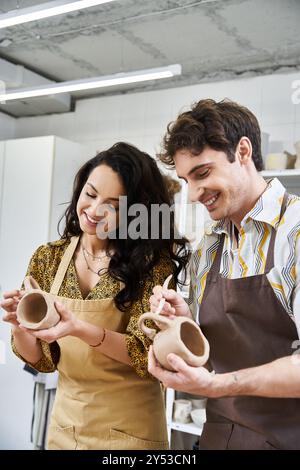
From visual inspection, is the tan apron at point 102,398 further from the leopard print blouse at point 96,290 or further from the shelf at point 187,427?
the shelf at point 187,427

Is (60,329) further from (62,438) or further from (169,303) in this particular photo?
(62,438)

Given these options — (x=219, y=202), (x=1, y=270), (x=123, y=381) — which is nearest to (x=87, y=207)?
(x=219, y=202)

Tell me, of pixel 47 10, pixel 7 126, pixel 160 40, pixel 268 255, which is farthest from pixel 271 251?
pixel 7 126

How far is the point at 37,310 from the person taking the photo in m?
1.43

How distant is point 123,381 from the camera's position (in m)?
1.61

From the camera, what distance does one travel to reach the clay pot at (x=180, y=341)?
3.77 ft

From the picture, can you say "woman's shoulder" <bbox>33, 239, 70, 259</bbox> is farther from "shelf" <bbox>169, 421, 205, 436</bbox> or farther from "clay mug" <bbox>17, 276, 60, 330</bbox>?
"shelf" <bbox>169, 421, 205, 436</bbox>

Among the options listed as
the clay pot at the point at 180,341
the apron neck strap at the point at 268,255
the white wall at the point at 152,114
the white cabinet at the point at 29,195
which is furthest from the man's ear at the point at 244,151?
the white cabinet at the point at 29,195

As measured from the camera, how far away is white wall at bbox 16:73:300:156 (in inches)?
148

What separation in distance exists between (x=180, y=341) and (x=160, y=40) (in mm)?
2928

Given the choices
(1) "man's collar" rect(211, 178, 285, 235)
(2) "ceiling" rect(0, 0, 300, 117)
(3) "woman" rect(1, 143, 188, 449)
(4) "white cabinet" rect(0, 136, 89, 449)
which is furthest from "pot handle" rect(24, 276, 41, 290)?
(4) "white cabinet" rect(0, 136, 89, 449)
